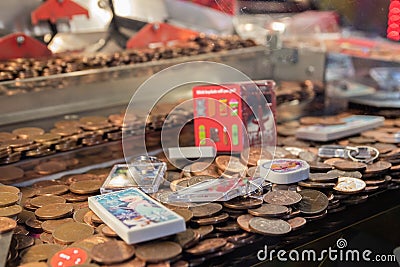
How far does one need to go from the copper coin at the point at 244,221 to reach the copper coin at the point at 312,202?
157mm

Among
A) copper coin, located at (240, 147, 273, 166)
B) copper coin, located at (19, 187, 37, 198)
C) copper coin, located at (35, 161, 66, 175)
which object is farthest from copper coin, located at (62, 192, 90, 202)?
copper coin, located at (240, 147, 273, 166)

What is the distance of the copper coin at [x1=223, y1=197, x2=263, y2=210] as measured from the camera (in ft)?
4.98

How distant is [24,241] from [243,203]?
58 cm

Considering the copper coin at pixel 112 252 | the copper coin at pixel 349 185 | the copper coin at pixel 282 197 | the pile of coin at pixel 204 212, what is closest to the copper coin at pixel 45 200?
the pile of coin at pixel 204 212

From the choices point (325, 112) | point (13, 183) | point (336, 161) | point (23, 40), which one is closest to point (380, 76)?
point (325, 112)

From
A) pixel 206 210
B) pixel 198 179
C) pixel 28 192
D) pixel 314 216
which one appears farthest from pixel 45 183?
pixel 314 216

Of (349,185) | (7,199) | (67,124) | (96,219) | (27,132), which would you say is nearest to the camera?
(96,219)

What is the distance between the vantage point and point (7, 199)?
1.57 metres

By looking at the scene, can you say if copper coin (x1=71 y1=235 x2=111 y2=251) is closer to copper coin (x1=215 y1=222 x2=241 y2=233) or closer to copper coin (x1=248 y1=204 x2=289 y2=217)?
copper coin (x1=215 y1=222 x2=241 y2=233)

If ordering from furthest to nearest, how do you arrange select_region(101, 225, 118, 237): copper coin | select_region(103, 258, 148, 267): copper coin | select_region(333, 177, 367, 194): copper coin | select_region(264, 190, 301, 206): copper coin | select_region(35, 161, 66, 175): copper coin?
select_region(35, 161, 66, 175): copper coin
select_region(333, 177, 367, 194): copper coin
select_region(264, 190, 301, 206): copper coin
select_region(101, 225, 118, 237): copper coin
select_region(103, 258, 148, 267): copper coin

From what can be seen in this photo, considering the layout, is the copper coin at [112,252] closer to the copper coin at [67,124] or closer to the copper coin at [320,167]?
the copper coin at [320,167]

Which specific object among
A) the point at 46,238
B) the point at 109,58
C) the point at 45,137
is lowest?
the point at 46,238

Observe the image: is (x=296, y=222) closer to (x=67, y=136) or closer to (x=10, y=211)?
(x=10, y=211)

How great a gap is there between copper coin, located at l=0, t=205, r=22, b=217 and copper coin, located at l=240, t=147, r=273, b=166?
2.37 feet
